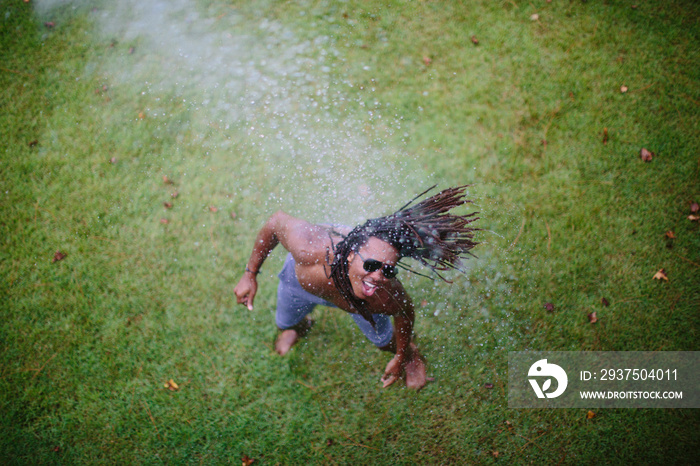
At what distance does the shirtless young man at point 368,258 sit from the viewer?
2.06 meters

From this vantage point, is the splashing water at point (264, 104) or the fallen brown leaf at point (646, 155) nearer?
the splashing water at point (264, 104)

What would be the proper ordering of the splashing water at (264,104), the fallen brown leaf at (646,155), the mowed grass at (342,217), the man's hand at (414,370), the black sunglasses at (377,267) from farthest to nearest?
1. the fallen brown leaf at (646,155)
2. the splashing water at (264,104)
3. the mowed grass at (342,217)
4. the man's hand at (414,370)
5. the black sunglasses at (377,267)

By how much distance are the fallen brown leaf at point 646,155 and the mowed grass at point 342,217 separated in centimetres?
11

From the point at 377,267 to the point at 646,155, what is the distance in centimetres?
336

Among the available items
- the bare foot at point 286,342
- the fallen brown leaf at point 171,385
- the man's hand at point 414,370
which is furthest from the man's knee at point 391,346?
the fallen brown leaf at point 171,385

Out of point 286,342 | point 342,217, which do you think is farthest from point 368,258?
point 286,342

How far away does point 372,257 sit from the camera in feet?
6.66

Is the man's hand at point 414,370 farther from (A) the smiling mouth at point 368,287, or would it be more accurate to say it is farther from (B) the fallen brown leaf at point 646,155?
(B) the fallen brown leaf at point 646,155

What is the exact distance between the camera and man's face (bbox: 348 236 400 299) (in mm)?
2031

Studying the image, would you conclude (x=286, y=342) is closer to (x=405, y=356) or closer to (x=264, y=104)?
(x=405, y=356)

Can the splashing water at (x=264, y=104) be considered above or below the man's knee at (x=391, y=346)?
Answer: above

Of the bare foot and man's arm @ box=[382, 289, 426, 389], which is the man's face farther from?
the bare foot

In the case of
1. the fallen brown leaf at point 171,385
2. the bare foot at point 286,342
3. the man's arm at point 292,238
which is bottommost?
the fallen brown leaf at point 171,385

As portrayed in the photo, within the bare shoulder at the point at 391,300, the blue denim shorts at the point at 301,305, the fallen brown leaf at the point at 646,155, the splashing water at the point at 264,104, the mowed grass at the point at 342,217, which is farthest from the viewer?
the fallen brown leaf at the point at 646,155
